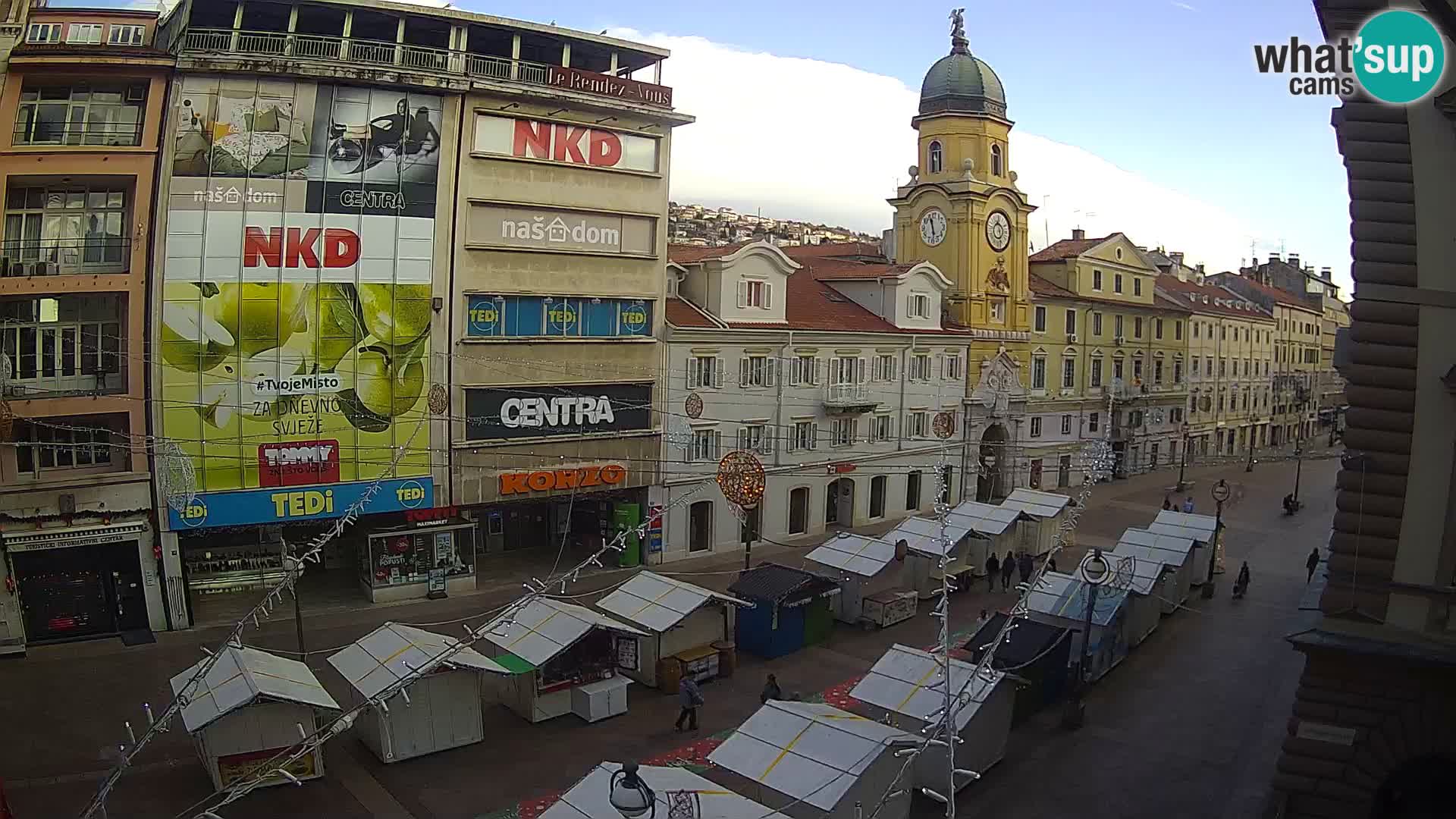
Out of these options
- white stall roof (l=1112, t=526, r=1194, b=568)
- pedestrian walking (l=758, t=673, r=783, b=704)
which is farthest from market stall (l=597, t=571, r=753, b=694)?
white stall roof (l=1112, t=526, r=1194, b=568)

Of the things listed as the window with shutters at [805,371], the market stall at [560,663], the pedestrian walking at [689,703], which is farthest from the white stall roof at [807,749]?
the window with shutters at [805,371]

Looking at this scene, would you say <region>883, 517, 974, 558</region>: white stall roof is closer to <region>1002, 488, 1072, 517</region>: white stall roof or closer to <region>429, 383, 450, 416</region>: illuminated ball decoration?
<region>1002, 488, 1072, 517</region>: white stall roof

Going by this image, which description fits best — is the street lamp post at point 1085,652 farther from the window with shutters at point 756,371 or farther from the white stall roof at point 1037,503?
the window with shutters at point 756,371

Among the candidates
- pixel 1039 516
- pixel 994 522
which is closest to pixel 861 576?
pixel 994 522

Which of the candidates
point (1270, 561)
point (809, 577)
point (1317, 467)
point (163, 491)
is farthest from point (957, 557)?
point (1317, 467)

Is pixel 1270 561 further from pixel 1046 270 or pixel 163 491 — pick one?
pixel 163 491
